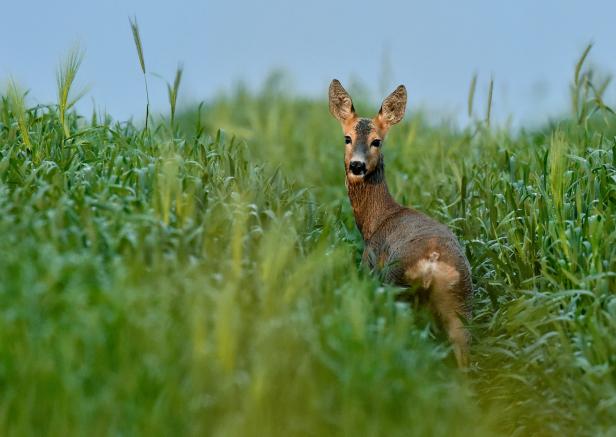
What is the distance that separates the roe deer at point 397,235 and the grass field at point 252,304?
0.16m

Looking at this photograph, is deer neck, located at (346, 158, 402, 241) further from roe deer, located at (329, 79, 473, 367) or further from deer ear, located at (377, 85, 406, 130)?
deer ear, located at (377, 85, 406, 130)

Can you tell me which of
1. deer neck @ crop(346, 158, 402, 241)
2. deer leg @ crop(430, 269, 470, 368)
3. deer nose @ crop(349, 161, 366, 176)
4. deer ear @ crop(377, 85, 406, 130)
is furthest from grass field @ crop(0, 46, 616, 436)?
deer ear @ crop(377, 85, 406, 130)

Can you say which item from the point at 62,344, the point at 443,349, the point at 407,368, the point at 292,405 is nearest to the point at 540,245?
the point at 443,349

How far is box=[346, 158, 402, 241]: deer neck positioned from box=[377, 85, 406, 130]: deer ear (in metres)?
0.42

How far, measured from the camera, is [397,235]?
7219mm

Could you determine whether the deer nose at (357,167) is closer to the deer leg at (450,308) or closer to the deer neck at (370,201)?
the deer neck at (370,201)

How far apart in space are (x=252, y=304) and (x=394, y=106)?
310 cm

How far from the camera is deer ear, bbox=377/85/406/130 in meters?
8.21

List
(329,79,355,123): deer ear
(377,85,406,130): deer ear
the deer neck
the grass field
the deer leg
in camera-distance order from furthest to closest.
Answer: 1. (329,79,355,123): deer ear
2. (377,85,406,130): deer ear
3. the deer neck
4. the deer leg
5. the grass field

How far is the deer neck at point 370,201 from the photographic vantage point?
25.7ft

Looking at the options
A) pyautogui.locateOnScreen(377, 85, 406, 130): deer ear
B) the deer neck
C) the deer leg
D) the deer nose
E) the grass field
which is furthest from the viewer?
pyautogui.locateOnScreen(377, 85, 406, 130): deer ear

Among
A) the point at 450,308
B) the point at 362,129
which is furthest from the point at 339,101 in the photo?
the point at 450,308

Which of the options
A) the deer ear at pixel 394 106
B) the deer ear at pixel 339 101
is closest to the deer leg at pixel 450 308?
the deer ear at pixel 394 106

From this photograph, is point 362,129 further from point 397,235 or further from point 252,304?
point 252,304
